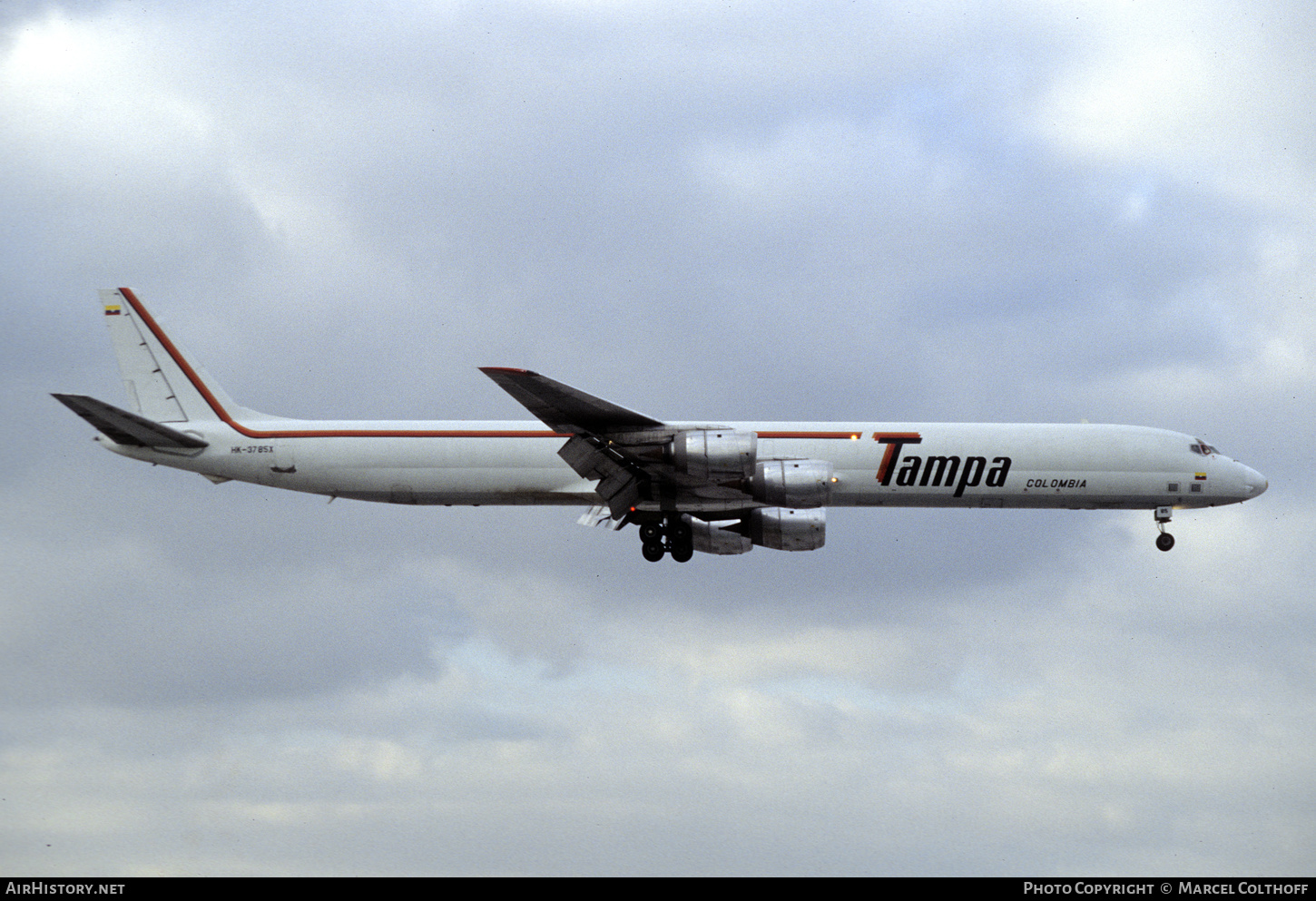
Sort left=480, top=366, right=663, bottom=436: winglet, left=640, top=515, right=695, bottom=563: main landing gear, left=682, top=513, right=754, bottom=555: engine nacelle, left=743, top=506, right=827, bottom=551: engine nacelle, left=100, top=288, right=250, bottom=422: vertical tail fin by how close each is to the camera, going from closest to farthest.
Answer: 1. left=480, top=366, right=663, bottom=436: winglet
2. left=640, top=515, right=695, bottom=563: main landing gear
3. left=743, top=506, right=827, bottom=551: engine nacelle
4. left=682, top=513, right=754, bottom=555: engine nacelle
5. left=100, top=288, right=250, bottom=422: vertical tail fin

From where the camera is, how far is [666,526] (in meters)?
40.7

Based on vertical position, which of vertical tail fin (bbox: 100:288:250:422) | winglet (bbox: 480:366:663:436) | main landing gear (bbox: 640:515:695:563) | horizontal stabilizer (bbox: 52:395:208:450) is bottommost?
main landing gear (bbox: 640:515:695:563)

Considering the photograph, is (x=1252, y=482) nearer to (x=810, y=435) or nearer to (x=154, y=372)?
(x=810, y=435)

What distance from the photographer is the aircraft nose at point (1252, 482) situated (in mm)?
44938

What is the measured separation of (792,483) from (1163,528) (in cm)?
1424

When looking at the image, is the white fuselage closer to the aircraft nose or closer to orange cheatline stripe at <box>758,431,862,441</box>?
orange cheatline stripe at <box>758,431,862,441</box>

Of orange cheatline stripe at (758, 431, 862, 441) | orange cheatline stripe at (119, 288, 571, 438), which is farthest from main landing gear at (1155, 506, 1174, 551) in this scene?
orange cheatline stripe at (119, 288, 571, 438)

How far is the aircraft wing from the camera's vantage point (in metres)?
36.1

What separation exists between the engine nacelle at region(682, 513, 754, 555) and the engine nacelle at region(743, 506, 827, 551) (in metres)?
0.64

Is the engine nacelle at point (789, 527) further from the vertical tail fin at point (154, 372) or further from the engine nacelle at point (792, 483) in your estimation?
the vertical tail fin at point (154, 372)

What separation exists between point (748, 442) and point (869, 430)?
7.24 m

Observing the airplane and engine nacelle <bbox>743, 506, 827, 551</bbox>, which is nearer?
the airplane

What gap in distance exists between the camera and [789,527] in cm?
4181
